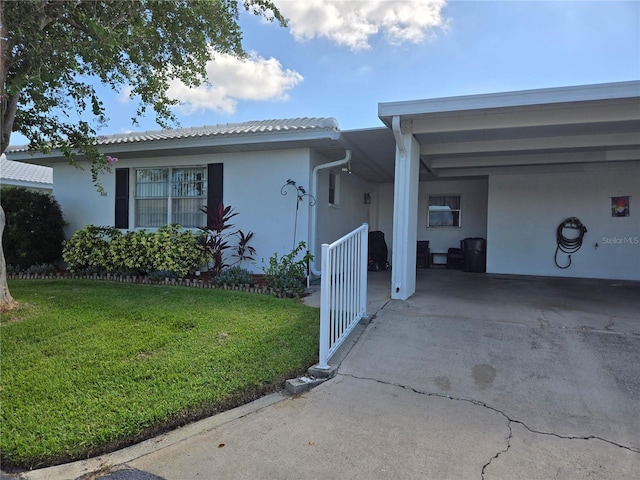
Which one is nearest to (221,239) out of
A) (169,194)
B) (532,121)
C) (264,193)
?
(264,193)

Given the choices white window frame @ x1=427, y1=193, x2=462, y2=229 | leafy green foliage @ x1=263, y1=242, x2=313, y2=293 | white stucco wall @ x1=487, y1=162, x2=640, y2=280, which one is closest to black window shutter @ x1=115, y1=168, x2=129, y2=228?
leafy green foliage @ x1=263, y1=242, x2=313, y2=293

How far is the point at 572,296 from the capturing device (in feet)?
21.5

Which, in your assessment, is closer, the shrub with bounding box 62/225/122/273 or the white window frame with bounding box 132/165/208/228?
the shrub with bounding box 62/225/122/273

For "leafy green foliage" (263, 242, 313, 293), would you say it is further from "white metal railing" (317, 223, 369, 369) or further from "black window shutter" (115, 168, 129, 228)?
"black window shutter" (115, 168, 129, 228)

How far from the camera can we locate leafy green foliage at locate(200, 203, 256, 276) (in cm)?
760

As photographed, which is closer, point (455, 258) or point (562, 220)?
point (562, 220)

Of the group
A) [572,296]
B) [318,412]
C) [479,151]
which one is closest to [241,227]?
[479,151]

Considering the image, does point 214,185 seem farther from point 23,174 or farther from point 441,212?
point 23,174

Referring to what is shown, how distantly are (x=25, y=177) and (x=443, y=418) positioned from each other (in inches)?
626

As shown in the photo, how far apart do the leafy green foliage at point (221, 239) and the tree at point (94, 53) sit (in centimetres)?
197

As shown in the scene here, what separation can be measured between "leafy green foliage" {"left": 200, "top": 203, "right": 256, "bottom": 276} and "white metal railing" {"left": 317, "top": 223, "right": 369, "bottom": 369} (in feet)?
12.4

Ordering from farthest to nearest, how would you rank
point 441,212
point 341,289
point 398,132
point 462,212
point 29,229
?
point 441,212 < point 462,212 < point 29,229 < point 398,132 < point 341,289

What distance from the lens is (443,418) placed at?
2.74 m

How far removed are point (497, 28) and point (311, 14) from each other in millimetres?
3314
